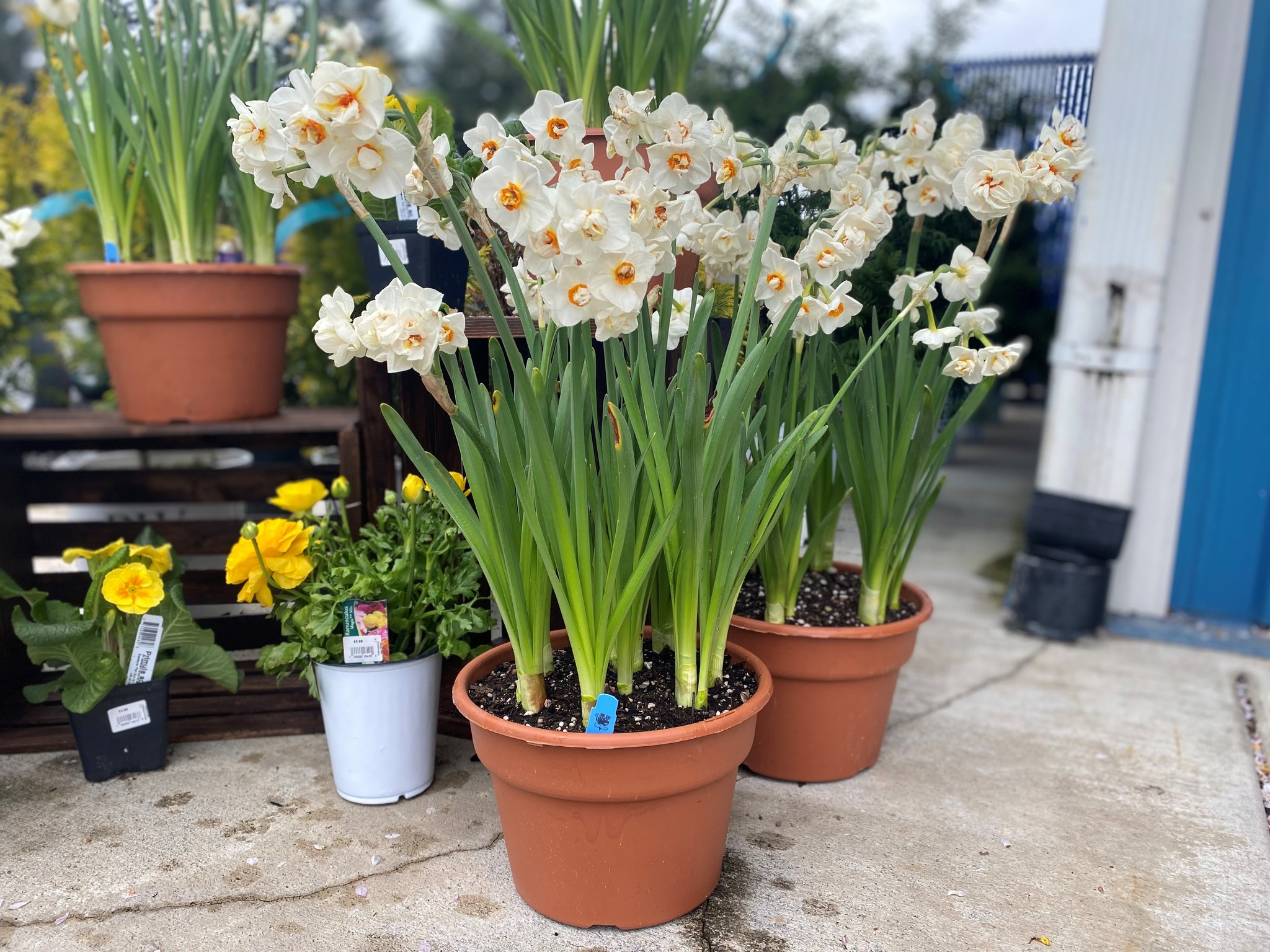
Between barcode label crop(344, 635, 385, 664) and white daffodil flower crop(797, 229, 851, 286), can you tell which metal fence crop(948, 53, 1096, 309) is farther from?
barcode label crop(344, 635, 385, 664)

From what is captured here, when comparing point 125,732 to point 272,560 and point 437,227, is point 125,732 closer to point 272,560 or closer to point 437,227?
point 272,560

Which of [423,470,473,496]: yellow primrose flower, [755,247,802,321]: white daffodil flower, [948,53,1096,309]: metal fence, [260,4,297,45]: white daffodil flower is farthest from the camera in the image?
[948,53,1096,309]: metal fence

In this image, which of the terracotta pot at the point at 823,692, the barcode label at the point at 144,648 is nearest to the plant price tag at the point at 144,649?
the barcode label at the point at 144,648

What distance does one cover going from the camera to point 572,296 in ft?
3.49

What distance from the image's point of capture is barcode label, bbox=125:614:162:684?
1.67 meters

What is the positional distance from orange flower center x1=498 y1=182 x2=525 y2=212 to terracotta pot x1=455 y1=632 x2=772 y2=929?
0.67 metres

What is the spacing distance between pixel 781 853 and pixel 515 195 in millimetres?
1126

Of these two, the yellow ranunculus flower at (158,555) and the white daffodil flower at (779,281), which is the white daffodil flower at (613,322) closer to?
the white daffodil flower at (779,281)

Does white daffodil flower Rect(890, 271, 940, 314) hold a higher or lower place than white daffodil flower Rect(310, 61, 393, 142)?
lower

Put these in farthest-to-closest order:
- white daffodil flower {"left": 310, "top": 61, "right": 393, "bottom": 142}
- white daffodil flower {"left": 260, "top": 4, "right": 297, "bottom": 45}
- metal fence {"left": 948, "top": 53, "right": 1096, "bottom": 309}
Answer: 1. metal fence {"left": 948, "top": 53, "right": 1096, "bottom": 309}
2. white daffodil flower {"left": 260, "top": 4, "right": 297, "bottom": 45}
3. white daffodil flower {"left": 310, "top": 61, "right": 393, "bottom": 142}

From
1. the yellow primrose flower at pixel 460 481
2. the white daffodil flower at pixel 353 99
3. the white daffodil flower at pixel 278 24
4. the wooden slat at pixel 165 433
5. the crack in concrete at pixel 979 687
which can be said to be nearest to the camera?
the white daffodil flower at pixel 353 99

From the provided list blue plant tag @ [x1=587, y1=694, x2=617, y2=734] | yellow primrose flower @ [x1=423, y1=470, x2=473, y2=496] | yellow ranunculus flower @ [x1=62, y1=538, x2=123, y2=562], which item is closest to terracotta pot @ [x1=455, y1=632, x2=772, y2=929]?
blue plant tag @ [x1=587, y1=694, x2=617, y2=734]

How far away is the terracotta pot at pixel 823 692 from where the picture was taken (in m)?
1.67

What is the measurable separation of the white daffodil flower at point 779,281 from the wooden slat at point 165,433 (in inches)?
42.1
